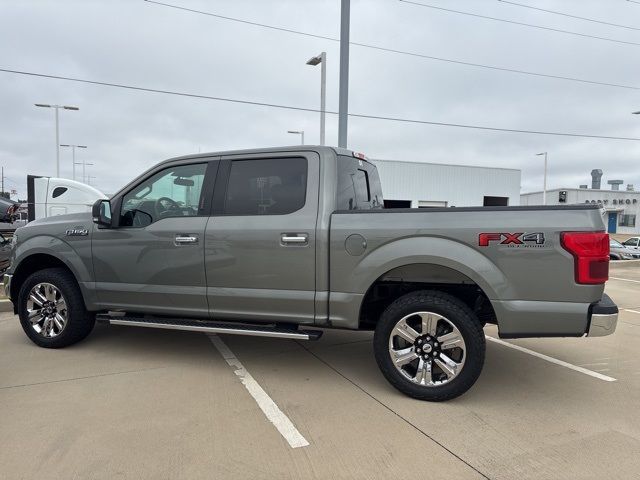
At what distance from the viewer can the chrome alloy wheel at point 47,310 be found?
15.8ft

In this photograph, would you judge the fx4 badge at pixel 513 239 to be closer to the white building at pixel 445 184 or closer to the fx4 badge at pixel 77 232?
the fx4 badge at pixel 77 232

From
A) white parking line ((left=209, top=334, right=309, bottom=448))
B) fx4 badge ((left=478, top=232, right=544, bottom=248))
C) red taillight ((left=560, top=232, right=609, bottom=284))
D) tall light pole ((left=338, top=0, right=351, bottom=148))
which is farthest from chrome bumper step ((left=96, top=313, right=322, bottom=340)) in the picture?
tall light pole ((left=338, top=0, right=351, bottom=148))

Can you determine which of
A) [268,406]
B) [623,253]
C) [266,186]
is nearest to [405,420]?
[268,406]

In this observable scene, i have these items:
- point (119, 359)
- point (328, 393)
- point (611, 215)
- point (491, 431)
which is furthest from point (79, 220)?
point (611, 215)

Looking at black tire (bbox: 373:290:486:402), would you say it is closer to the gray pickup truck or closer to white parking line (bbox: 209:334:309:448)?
the gray pickup truck

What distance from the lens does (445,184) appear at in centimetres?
3516

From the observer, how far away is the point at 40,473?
2.65m

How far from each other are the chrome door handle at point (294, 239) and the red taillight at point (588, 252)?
6.31ft

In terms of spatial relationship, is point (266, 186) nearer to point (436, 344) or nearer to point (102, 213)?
point (102, 213)

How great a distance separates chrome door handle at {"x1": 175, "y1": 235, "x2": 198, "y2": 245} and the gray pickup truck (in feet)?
0.09

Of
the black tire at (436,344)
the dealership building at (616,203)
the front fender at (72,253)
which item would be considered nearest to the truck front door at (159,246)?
the front fender at (72,253)

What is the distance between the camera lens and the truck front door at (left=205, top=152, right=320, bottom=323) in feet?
12.8

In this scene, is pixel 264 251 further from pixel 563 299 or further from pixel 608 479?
pixel 608 479

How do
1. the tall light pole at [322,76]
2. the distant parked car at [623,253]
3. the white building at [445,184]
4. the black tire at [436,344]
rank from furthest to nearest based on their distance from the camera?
1. the white building at [445,184]
2. the distant parked car at [623,253]
3. the tall light pole at [322,76]
4. the black tire at [436,344]
